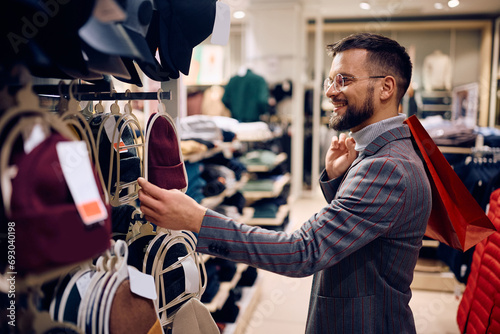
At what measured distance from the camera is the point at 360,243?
118 cm

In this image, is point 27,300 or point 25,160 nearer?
point 25,160

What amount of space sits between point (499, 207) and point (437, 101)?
7.15 m

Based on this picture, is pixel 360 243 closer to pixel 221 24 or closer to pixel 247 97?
pixel 221 24

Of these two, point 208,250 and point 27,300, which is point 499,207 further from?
point 27,300

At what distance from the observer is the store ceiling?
→ 22.7ft

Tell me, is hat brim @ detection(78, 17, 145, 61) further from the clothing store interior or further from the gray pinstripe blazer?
the gray pinstripe blazer

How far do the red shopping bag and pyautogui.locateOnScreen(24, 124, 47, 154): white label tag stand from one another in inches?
43.1

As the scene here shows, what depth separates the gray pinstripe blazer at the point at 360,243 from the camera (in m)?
1.13

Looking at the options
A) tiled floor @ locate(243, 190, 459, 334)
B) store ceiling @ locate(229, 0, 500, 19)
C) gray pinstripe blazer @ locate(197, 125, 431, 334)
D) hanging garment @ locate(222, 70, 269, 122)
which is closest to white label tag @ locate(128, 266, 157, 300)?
gray pinstripe blazer @ locate(197, 125, 431, 334)

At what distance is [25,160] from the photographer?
2.19 feet

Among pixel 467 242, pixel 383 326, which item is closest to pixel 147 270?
pixel 383 326

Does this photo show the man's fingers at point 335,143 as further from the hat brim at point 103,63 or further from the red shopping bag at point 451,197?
the hat brim at point 103,63

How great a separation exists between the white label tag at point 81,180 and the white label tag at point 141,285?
0.89 feet

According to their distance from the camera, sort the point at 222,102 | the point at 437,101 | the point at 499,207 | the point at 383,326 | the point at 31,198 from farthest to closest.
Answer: the point at 437,101
the point at 222,102
the point at 499,207
the point at 383,326
the point at 31,198
